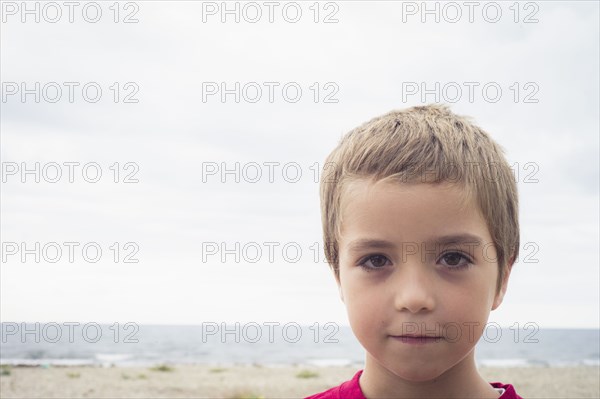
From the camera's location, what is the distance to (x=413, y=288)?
94.4 inches

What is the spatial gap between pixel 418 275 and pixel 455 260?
0.19m

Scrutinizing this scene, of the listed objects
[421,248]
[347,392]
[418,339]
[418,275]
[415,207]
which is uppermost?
[415,207]

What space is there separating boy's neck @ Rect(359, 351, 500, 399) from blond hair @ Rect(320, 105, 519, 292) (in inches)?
16.4

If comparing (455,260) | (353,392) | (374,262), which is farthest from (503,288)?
(353,392)

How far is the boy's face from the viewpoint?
2428 millimetres

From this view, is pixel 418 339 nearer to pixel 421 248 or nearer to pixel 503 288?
pixel 421 248

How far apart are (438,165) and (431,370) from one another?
86 cm

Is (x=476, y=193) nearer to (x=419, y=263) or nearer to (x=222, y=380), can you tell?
(x=419, y=263)

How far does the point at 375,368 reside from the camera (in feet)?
9.36

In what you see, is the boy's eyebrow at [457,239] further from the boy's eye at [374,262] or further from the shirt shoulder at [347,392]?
the shirt shoulder at [347,392]

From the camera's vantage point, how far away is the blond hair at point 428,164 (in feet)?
8.52

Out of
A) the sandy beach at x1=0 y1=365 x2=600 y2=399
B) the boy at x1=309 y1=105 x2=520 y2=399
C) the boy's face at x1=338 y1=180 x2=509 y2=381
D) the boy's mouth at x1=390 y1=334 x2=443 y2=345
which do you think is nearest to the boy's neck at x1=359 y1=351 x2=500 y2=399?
the boy at x1=309 y1=105 x2=520 y2=399

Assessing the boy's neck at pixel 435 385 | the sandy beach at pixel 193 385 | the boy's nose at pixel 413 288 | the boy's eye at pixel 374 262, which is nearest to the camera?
the boy's nose at pixel 413 288

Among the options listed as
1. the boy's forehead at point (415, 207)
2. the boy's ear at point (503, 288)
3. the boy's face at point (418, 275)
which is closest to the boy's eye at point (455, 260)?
the boy's face at point (418, 275)
